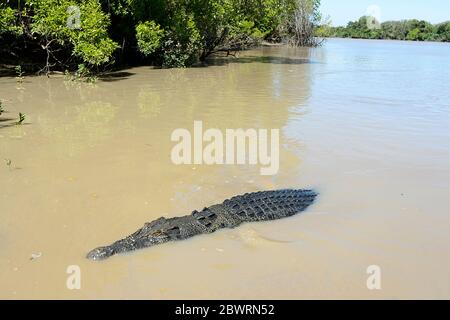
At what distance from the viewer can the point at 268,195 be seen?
205 inches

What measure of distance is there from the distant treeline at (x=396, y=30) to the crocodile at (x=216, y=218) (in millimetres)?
75974

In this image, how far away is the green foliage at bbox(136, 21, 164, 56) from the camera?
1600 centimetres

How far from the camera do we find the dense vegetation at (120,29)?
1316 cm

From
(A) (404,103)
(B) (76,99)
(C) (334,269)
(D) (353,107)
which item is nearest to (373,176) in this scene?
(C) (334,269)

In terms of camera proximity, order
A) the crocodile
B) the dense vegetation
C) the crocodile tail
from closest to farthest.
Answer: the crocodile < the crocodile tail < the dense vegetation

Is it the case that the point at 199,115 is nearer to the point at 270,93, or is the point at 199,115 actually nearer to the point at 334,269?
the point at 270,93

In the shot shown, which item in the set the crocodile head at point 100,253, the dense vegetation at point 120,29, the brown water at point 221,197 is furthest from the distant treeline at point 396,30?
the crocodile head at point 100,253

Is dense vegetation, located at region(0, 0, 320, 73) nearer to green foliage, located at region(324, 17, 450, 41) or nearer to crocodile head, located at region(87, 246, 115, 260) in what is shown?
crocodile head, located at region(87, 246, 115, 260)

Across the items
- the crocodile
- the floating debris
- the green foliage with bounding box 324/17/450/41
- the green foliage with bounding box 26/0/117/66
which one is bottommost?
the floating debris

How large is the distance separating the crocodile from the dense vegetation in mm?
9672

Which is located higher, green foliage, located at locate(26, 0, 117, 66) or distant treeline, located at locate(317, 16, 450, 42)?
distant treeline, located at locate(317, 16, 450, 42)

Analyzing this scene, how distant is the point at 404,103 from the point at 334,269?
977 centimetres

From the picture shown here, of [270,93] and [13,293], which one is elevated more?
[270,93]

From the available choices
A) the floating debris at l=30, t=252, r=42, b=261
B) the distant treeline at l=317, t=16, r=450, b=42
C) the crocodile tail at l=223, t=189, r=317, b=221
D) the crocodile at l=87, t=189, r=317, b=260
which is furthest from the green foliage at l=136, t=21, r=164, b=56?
the distant treeline at l=317, t=16, r=450, b=42
